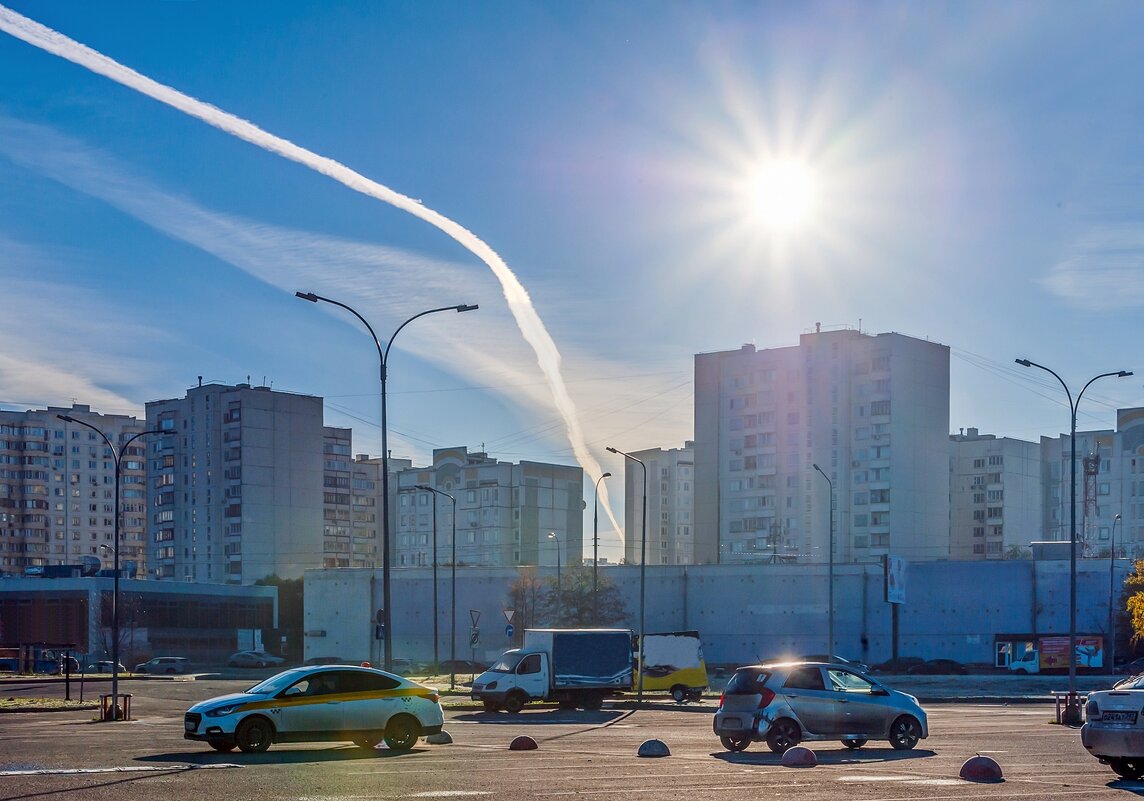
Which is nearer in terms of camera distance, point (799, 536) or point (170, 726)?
point (170, 726)

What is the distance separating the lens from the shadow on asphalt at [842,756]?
70.3ft

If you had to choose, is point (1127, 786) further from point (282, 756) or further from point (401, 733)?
point (282, 756)

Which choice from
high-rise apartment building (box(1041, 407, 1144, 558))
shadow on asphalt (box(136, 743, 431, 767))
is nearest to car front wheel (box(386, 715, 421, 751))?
shadow on asphalt (box(136, 743, 431, 767))

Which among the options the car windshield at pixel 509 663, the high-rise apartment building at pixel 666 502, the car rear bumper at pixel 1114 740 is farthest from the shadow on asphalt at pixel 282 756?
the high-rise apartment building at pixel 666 502

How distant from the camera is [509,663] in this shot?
41.2m

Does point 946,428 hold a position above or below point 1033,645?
above

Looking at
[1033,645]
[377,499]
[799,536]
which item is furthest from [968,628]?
[377,499]

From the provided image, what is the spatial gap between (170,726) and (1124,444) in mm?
138393

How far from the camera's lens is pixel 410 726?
2388cm

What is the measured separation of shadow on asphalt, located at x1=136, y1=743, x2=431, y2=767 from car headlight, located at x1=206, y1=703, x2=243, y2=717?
64 cm

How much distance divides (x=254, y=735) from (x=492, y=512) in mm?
136099

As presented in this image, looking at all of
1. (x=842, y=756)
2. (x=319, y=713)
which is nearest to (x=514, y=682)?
(x=319, y=713)

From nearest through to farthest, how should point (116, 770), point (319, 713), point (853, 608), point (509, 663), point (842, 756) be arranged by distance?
point (116, 770) < point (842, 756) < point (319, 713) < point (509, 663) < point (853, 608)

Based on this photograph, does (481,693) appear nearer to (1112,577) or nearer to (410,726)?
(410,726)
